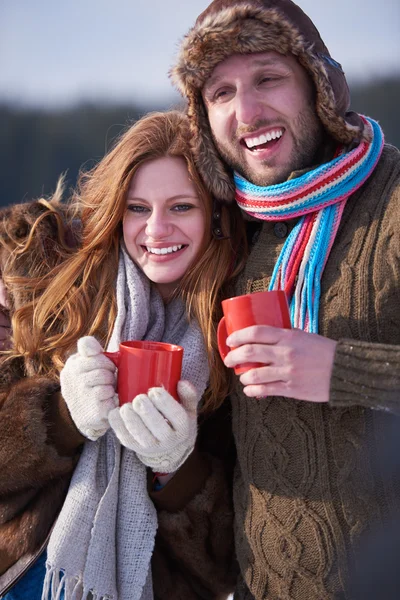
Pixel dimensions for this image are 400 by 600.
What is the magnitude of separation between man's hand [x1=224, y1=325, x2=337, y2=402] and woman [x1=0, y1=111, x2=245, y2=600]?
11.4 inches

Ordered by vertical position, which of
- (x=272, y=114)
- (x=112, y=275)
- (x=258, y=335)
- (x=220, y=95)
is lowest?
(x=258, y=335)

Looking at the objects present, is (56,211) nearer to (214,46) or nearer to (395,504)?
(214,46)

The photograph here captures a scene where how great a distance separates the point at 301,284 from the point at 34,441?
96 cm

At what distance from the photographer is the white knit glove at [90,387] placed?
177 cm

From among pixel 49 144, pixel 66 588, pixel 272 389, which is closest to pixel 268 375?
pixel 272 389

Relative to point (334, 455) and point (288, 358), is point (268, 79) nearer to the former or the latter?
point (288, 358)

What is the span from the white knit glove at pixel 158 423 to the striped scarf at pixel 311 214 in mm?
434

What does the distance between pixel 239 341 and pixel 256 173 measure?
2.25ft

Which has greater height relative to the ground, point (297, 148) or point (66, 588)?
point (297, 148)

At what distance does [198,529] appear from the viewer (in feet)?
6.93

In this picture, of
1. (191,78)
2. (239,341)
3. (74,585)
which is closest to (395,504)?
(239,341)

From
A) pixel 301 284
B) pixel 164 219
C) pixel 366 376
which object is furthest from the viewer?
pixel 164 219

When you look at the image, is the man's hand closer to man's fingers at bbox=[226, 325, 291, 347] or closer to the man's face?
man's fingers at bbox=[226, 325, 291, 347]

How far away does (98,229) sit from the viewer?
2.30 metres
